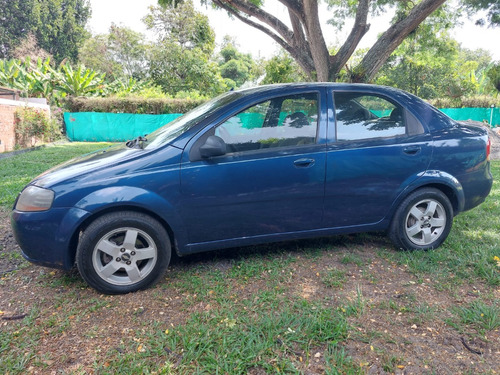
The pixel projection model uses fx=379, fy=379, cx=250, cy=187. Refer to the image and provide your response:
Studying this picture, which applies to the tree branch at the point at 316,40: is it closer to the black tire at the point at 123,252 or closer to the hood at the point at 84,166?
the hood at the point at 84,166

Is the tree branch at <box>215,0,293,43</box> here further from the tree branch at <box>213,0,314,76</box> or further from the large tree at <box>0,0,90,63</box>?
the large tree at <box>0,0,90,63</box>

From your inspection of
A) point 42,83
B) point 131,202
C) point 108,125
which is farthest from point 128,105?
point 131,202

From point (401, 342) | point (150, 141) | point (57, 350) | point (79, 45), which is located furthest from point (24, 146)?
point (79, 45)

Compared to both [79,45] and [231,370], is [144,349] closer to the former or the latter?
[231,370]

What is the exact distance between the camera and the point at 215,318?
2.71 m

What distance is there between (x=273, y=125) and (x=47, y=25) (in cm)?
4948

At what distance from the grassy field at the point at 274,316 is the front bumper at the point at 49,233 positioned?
0.35 m

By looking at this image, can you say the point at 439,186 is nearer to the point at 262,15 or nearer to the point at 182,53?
the point at 262,15

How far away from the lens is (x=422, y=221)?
385 centimetres

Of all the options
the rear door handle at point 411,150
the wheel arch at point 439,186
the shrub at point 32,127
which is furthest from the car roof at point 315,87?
the shrub at point 32,127

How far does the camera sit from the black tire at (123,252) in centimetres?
298

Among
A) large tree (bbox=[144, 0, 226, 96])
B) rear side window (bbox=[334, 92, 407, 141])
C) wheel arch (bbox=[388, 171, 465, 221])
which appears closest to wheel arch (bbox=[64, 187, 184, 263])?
rear side window (bbox=[334, 92, 407, 141])

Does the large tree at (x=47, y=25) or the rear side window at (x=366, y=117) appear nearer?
the rear side window at (x=366, y=117)

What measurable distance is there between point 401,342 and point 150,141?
2.66 m
